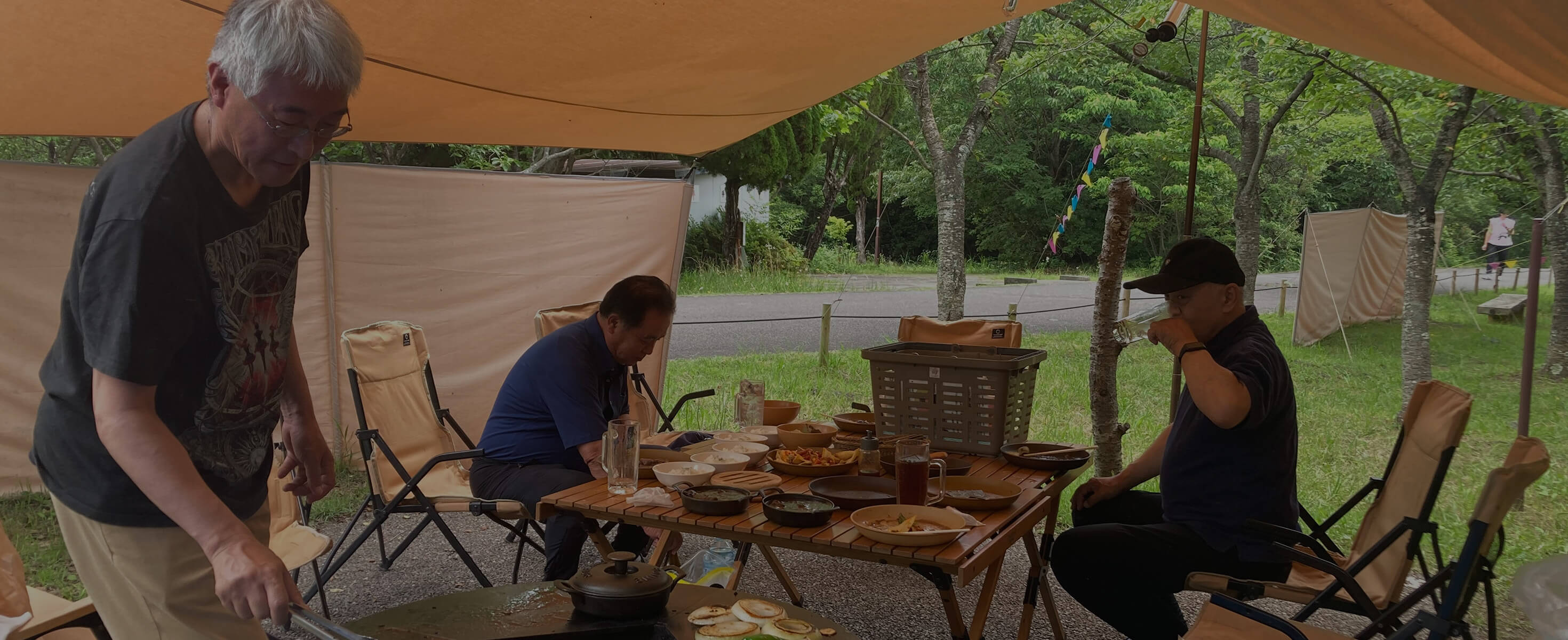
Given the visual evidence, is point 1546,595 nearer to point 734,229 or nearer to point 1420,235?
point 1420,235

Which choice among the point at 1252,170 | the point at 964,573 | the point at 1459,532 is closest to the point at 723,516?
the point at 964,573

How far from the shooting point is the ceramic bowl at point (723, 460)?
9.49ft

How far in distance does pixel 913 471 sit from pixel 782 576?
4.46 ft

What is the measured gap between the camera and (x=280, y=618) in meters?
1.22

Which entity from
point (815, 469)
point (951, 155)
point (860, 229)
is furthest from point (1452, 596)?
point (860, 229)

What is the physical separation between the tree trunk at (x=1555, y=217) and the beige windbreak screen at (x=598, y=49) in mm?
5684

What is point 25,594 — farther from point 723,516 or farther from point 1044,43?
point 1044,43

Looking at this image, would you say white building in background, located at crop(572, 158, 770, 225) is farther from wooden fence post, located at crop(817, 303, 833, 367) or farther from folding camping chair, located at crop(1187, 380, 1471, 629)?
folding camping chair, located at crop(1187, 380, 1471, 629)

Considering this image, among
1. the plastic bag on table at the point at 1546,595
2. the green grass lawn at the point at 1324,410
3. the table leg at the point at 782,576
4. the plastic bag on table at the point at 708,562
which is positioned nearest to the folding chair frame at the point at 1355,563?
the plastic bag on table at the point at 1546,595

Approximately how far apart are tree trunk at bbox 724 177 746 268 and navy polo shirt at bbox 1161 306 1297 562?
15843 millimetres

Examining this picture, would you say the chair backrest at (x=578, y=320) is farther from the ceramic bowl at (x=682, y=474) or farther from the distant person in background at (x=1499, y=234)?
the distant person in background at (x=1499, y=234)

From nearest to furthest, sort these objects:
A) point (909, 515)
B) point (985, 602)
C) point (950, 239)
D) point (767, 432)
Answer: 1. point (909, 515)
2. point (985, 602)
3. point (767, 432)
4. point (950, 239)

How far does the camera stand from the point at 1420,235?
694 cm

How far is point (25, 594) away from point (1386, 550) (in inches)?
129
